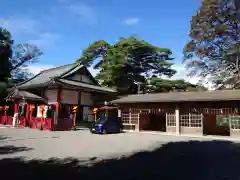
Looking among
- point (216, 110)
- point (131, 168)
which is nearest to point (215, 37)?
point (216, 110)

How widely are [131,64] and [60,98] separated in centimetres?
1589

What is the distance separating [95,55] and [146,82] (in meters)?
11.7

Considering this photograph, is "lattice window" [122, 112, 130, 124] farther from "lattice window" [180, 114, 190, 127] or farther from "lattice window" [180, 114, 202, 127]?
"lattice window" [180, 114, 202, 127]

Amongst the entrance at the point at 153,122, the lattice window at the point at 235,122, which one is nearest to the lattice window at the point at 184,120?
the lattice window at the point at 235,122

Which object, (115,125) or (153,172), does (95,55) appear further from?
(153,172)

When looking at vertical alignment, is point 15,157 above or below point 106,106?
below

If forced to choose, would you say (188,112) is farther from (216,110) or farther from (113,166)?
(113,166)

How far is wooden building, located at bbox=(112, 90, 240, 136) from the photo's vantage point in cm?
1867

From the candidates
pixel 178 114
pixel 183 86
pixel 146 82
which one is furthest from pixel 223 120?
pixel 146 82

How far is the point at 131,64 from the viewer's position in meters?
37.0

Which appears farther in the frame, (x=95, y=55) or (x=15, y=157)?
(x=95, y=55)

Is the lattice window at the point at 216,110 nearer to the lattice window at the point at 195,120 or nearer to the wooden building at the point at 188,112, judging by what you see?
the wooden building at the point at 188,112

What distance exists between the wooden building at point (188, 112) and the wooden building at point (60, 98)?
5041 millimetres

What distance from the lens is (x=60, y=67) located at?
3094cm
